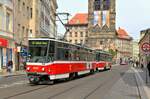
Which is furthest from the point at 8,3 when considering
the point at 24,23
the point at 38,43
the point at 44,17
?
the point at 44,17

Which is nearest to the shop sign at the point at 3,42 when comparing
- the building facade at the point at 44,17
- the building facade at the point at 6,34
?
the building facade at the point at 6,34

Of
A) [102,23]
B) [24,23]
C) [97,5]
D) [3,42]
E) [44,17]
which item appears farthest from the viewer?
[97,5]

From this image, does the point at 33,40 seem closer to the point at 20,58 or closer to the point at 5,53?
the point at 5,53

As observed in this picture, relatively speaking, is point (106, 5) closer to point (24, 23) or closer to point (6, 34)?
point (24, 23)

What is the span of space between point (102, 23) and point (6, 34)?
396ft

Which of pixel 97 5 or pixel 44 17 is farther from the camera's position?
pixel 97 5

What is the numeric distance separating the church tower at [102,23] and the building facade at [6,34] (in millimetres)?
117131

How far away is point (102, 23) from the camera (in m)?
174

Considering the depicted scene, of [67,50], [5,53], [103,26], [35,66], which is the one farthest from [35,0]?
[103,26]

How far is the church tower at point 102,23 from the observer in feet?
579

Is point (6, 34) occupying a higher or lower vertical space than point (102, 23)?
lower

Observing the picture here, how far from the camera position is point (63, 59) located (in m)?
31.5

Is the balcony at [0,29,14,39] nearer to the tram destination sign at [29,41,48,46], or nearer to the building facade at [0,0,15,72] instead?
the building facade at [0,0,15,72]

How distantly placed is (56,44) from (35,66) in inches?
94.1
